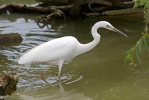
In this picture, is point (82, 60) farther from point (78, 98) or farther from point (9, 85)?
point (9, 85)

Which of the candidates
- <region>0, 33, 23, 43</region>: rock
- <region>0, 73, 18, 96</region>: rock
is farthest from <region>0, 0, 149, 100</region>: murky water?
<region>0, 73, 18, 96</region>: rock

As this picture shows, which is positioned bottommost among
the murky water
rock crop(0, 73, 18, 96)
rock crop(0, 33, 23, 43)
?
the murky water

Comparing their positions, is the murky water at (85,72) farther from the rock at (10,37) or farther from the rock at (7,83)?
the rock at (7,83)

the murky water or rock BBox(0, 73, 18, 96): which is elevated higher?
rock BBox(0, 73, 18, 96)

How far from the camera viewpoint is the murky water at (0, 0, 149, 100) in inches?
231

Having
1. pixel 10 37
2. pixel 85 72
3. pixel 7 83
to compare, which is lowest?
pixel 85 72

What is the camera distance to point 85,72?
22.5ft

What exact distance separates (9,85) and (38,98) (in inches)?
37.8

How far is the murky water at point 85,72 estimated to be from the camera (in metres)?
5.86

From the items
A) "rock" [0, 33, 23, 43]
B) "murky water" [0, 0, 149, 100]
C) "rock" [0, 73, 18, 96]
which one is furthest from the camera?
"rock" [0, 33, 23, 43]

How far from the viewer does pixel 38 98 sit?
563cm

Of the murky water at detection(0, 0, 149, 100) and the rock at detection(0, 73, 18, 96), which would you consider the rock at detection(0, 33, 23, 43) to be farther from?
the rock at detection(0, 73, 18, 96)

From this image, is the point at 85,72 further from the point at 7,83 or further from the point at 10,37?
the point at 10,37

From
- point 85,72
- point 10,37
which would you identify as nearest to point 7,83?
point 85,72
